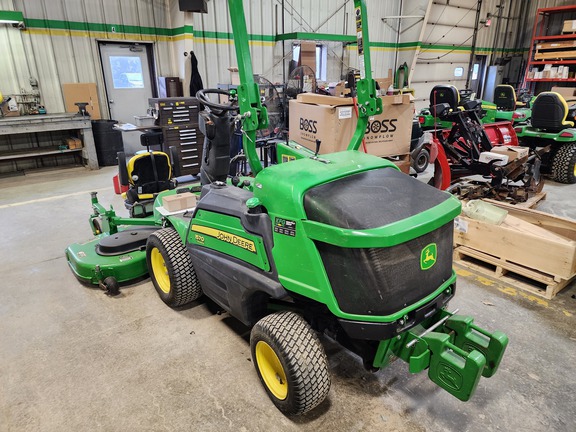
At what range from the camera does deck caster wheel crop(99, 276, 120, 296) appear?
2984 mm

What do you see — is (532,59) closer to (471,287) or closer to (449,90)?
(449,90)

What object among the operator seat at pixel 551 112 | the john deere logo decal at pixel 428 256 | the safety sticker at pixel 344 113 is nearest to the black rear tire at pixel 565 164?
the operator seat at pixel 551 112

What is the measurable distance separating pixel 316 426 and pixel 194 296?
128 cm

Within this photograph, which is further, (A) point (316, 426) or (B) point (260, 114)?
(B) point (260, 114)

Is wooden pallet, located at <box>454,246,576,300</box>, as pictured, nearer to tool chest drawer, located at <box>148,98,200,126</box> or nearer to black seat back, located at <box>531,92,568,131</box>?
black seat back, located at <box>531,92,568,131</box>

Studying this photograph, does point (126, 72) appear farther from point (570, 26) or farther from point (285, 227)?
point (570, 26)

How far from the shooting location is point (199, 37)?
27.6 feet

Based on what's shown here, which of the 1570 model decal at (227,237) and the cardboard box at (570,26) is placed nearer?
the 1570 model decal at (227,237)

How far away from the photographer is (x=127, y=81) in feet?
26.4

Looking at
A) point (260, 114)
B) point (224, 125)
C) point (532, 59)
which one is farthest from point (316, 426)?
point (532, 59)

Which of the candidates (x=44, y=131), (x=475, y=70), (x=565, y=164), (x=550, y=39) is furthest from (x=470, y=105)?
→ (x=475, y=70)

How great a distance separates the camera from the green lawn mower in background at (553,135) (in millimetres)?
5660

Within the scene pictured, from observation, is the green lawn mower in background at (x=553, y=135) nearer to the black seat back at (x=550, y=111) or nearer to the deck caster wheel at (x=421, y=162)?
the black seat back at (x=550, y=111)

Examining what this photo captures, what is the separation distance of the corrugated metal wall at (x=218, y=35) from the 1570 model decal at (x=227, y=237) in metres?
6.30
